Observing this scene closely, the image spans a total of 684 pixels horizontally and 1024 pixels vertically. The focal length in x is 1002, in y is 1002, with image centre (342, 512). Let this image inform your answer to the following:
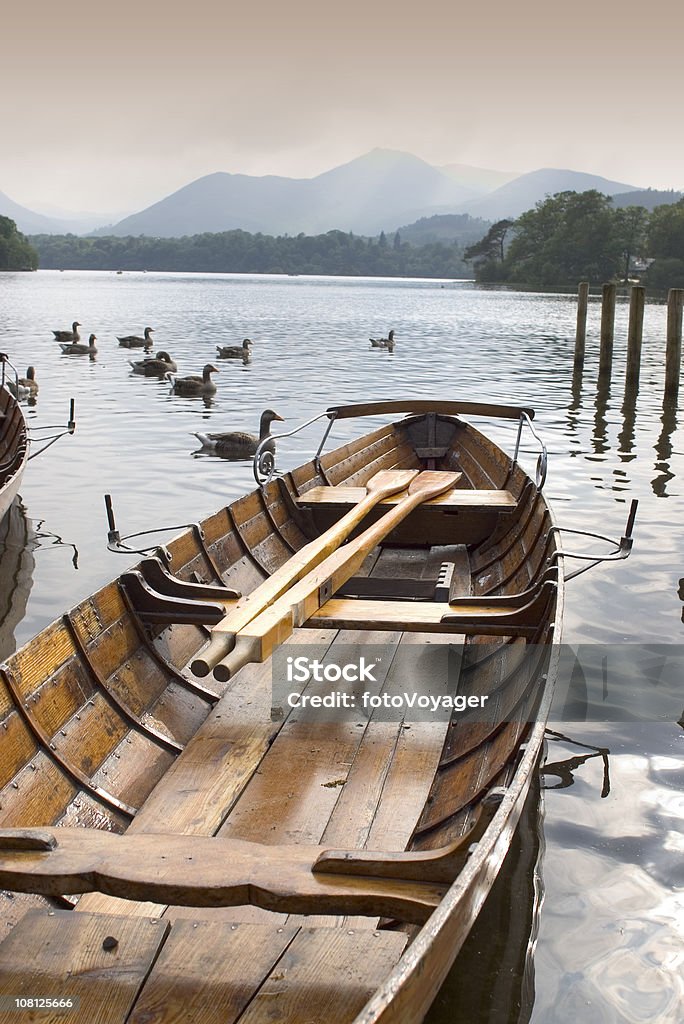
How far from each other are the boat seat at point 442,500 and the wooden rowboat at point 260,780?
1.96 ft

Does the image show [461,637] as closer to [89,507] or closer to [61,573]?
[61,573]

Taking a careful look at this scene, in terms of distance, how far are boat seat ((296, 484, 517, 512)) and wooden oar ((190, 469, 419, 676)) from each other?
491 mm

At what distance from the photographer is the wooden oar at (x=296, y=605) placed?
14.6ft

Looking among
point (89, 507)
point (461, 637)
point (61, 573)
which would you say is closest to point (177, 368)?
point (89, 507)

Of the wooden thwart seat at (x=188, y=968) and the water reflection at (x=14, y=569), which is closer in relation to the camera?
the wooden thwart seat at (x=188, y=968)

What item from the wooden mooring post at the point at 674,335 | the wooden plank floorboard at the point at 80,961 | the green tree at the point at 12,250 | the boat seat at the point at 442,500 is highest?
the green tree at the point at 12,250

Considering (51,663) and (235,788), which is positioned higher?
(51,663)

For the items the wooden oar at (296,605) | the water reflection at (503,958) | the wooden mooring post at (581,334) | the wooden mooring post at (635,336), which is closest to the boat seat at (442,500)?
the wooden oar at (296,605)

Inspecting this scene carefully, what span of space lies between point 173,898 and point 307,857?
527 mm

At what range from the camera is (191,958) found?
3.85 meters

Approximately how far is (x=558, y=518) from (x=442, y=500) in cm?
422

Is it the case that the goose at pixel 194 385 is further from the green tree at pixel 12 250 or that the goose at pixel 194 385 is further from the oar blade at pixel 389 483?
the green tree at pixel 12 250

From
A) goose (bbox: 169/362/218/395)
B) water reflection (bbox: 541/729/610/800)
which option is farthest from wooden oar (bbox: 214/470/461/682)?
goose (bbox: 169/362/218/395)

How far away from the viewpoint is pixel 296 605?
518cm
